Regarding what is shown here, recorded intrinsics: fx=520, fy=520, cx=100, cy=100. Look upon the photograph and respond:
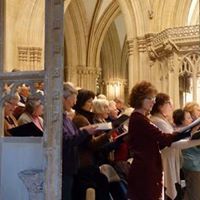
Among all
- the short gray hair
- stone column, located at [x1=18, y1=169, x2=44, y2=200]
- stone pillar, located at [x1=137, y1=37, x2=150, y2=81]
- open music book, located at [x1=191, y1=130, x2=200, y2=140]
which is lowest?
stone column, located at [x1=18, y1=169, x2=44, y2=200]

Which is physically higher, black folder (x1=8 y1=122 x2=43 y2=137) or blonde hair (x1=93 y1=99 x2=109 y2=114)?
blonde hair (x1=93 y1=99 x2=109 y2=114)

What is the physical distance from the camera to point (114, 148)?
5.15 m

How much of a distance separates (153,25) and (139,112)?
8.59m

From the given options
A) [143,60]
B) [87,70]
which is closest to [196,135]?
[143,60]

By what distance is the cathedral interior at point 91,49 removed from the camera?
3734 millimetres

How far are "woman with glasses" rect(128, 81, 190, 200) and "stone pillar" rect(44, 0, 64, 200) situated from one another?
89 centimetres

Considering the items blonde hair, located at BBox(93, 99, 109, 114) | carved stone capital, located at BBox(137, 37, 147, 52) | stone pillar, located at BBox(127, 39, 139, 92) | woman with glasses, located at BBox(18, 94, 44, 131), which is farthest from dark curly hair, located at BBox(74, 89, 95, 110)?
stone pillar, located at BBox(127, 39, 139, 92)

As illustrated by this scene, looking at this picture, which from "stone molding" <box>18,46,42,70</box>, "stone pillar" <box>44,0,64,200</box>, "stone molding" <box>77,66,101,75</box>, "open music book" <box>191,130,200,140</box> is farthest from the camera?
"stone molding" <box>77,66,101,75</box>

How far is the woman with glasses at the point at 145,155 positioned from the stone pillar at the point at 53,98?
888 mm

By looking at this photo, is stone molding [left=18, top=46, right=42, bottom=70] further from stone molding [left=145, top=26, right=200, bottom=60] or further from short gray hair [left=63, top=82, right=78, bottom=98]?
short gray hair [left=63, top=82, right=78, bottom=98]

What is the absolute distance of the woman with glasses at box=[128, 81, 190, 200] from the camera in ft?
14.2

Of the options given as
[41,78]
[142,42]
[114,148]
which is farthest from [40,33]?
[41,78]

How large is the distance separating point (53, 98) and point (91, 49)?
14.4m

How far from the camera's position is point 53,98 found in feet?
12.2
